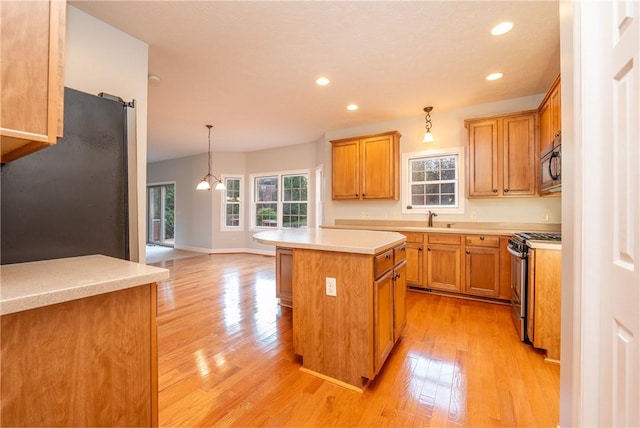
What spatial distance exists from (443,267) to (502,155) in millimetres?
1649

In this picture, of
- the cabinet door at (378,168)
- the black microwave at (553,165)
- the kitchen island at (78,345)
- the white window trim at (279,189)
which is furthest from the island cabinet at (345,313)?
the white window trim at (279,189)

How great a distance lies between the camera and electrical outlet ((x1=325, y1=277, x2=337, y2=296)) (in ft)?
5.83

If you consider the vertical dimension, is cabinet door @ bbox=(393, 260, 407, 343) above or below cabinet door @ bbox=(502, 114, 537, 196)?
below

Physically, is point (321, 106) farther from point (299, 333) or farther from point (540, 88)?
point (299, 333)

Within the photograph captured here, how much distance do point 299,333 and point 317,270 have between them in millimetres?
521

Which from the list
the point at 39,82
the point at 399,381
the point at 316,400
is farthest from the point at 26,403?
the point at 399,381

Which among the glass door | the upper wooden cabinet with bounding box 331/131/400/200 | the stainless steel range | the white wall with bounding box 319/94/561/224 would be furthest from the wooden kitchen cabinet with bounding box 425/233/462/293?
the glass door

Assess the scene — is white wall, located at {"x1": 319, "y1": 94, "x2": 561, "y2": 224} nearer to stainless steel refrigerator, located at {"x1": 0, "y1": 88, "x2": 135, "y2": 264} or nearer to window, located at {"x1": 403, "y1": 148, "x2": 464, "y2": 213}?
window, located at {"x1": 403, "y1": 148, "x2": 464, "y2": 213}

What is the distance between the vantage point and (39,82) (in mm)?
791

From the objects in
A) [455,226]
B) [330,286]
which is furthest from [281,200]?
[330,286]

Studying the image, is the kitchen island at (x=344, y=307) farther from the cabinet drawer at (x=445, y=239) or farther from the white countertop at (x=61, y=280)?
the cabinet drawer at (x=445, y=239)

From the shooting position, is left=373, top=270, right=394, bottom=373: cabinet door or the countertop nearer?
left=373, top=270, right=394, bottom=373: cabinet door

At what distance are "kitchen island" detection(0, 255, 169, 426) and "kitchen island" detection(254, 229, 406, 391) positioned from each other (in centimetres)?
102

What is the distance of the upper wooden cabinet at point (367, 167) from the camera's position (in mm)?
4168
